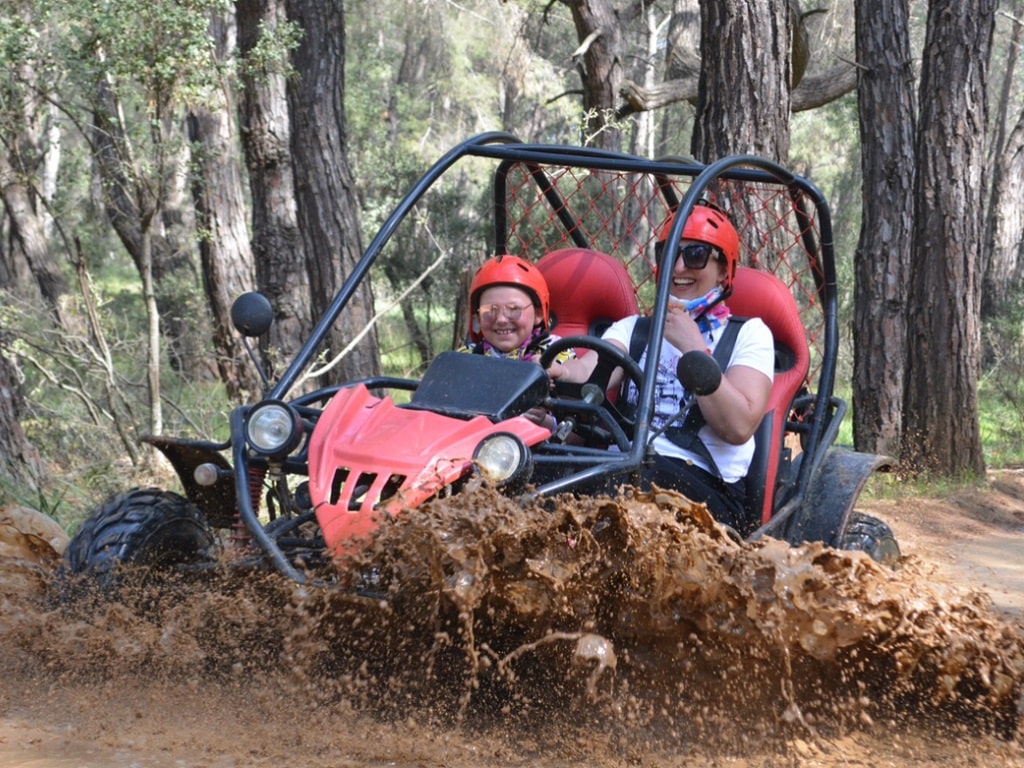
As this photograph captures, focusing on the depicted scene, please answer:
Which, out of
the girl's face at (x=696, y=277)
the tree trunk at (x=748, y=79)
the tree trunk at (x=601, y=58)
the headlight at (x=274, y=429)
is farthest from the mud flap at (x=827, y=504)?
the tree trunk at (x=601, y=58)

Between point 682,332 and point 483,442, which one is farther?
point 682,332

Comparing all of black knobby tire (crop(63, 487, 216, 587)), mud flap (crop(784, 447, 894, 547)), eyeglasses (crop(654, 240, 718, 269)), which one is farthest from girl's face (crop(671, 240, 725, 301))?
black knobby tire (crop(63, 487, 216, 587))

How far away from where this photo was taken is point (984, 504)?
349 inches

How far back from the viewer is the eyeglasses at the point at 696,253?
4.86m

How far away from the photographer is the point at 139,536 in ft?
14.5

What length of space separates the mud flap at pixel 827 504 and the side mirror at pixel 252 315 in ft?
7.38

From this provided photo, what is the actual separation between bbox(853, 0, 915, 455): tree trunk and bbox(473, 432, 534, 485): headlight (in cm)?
729

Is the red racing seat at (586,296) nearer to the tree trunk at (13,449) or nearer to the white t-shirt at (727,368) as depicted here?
the white t-shirt at (727,368)

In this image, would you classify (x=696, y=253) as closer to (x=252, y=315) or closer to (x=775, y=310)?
(x=775, y=310)

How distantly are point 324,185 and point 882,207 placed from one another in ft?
16.0

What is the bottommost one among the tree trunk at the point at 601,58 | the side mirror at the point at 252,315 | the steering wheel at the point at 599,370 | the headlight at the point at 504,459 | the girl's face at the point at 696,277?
the headlight at the point at 504,459

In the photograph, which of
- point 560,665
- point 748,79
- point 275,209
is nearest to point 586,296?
point 560,665

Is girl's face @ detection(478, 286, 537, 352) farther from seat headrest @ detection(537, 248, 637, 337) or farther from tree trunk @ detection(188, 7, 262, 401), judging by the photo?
tree trunk @ detection(188, 7, 262, 401)

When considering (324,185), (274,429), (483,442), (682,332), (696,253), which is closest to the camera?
(483,442)
